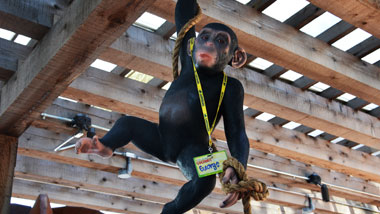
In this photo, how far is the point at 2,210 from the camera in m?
3.54

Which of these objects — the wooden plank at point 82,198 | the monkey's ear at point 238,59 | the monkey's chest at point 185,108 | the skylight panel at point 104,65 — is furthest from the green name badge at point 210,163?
the wooden plank at point 82,198

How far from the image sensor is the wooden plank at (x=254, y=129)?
3.86 metres

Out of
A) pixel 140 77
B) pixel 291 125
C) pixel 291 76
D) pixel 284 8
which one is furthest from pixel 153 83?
pixel 291 125

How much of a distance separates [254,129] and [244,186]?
337 centimetres

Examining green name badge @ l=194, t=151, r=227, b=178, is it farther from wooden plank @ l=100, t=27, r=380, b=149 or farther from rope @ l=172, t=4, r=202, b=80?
wooden plank @ l=100, t=27, r=380, b=149

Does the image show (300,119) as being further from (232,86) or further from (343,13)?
(232,86)

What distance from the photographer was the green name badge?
1451 millimetres

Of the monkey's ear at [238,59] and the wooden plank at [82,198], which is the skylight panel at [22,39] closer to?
the monkey's ear at [238,59]

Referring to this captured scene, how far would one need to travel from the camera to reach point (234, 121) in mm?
1612

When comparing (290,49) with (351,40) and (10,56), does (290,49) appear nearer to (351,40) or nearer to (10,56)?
(351,40)

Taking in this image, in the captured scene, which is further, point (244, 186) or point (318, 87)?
point (318, 87)

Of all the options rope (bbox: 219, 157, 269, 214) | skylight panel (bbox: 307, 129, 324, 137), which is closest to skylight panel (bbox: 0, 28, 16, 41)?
rope (bbox: 219, 157, 269, 214)

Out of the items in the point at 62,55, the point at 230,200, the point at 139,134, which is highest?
the point at 62,55

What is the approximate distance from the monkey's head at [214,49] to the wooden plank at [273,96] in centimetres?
172
